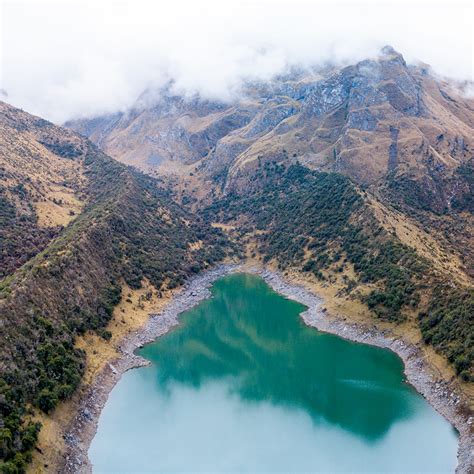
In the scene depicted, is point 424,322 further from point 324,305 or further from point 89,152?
point 89,152


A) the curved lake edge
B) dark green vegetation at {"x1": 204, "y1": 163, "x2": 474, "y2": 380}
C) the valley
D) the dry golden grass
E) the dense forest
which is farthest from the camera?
dark green vegetation at {"x1": 204, "y1": 163, "x2": 474, "y2": 380}

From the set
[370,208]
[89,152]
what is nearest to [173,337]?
[370,208]

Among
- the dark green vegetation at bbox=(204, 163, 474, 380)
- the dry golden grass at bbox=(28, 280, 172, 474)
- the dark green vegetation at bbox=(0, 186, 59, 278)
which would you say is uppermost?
the dark green vegetation at bbox=(204, 163, 474, 380)

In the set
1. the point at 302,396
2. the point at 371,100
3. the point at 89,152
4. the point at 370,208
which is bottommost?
the point at 89,152

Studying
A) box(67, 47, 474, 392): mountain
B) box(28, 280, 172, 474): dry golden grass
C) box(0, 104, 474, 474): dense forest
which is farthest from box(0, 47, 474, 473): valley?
box(67, 47, 474, 392): mountain

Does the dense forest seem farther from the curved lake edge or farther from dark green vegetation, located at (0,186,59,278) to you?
the curved lake edge

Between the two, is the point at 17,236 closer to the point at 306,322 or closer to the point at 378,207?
the point at 306,322

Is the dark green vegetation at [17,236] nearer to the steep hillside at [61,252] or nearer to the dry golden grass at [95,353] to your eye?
the steep hillside at [61,252]

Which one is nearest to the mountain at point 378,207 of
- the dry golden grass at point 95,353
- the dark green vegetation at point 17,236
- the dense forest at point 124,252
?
the dense forest at point 124,252
